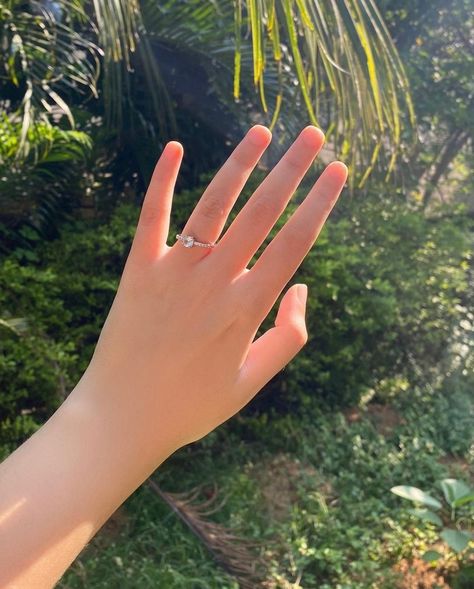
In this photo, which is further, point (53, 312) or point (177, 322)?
→ point (53, 312)

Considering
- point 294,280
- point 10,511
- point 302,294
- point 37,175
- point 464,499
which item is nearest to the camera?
point 10,511

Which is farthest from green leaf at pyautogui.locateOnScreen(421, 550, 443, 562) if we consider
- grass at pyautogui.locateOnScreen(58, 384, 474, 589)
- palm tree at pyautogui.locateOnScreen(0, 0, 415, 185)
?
palm tree at pyautogui.locateOnScreen(0, 0, 415, 185)

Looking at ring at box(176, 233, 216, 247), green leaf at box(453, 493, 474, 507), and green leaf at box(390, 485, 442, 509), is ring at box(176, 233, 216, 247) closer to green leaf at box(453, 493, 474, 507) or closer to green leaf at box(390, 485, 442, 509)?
green leaf at box(390, 485, 442, 509)

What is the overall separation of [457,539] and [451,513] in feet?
1.81

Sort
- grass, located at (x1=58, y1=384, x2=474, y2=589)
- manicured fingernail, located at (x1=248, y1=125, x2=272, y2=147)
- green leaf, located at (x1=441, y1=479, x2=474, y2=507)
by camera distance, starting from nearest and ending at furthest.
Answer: manicured fingernail, located at (x1=248, y1=125, x2=272, y2=147) → grass, located at (x1=58, y1=384, x2=474, y2=589) → green leaf, located at (x1=441, y1=479, x2=474, y2=507)

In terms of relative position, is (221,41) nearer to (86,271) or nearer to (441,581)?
(86,271)

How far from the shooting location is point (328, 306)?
4.01 meters

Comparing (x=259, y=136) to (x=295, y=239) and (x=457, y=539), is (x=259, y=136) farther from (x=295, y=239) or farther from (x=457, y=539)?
(x=457, y=539)

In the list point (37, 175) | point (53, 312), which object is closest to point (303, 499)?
point (53, 312)

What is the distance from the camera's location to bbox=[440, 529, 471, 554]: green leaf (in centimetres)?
266

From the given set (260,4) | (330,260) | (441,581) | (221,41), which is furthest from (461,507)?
(221,41)

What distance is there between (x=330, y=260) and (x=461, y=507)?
150cm

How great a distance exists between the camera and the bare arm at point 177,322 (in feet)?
2.99

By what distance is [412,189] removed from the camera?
5.25 meters
